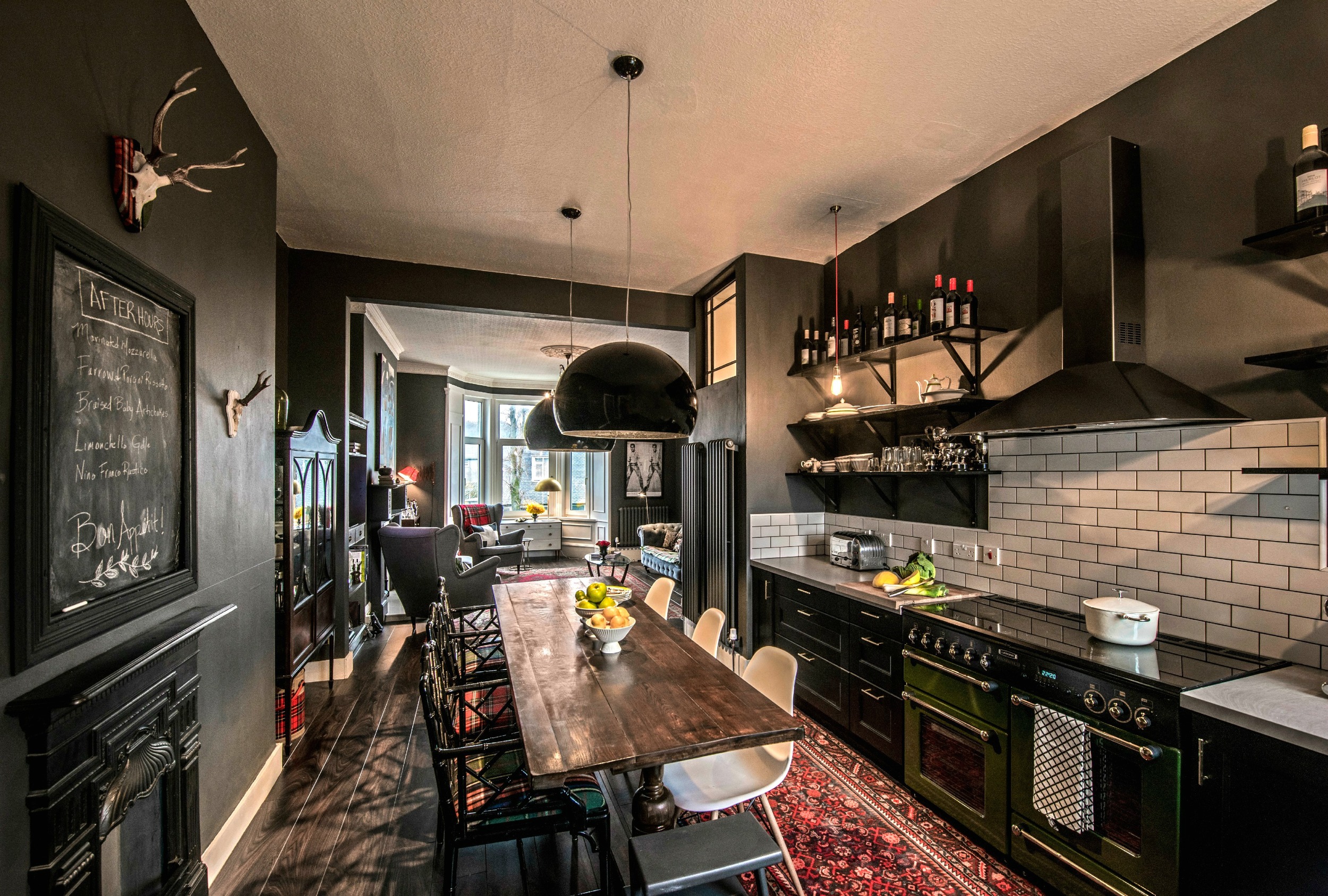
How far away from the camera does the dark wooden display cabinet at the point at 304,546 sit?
3045 millimetres

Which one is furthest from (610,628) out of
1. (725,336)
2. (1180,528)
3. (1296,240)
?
(725,336)

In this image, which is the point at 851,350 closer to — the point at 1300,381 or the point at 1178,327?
the point at 1178,327

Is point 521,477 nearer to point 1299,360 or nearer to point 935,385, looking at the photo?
point 935,385

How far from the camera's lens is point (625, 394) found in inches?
74.3

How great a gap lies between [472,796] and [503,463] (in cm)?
861

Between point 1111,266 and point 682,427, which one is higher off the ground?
point 1111,266

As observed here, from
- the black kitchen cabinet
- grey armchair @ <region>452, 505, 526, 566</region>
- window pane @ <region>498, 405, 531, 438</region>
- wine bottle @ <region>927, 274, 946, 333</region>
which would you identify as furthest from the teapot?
window pane @ <region>498, 405, 531, 438</region>

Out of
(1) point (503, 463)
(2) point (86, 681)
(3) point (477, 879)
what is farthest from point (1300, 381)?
(1) point (503, 463)

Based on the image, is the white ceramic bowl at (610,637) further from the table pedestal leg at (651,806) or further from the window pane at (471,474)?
the window pane at (471,474)

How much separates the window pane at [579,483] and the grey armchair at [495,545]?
132 cm

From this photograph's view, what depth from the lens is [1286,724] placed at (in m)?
1.43

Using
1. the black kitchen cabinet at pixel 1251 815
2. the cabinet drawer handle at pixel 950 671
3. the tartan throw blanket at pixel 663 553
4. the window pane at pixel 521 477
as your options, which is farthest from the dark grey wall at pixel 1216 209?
the window pane at pixel 521 477

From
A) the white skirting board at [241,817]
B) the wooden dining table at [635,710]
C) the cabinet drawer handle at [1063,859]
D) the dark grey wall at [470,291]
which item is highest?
the dark grey wall at [470,291]

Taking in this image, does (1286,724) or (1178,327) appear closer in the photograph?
(1286,724)
